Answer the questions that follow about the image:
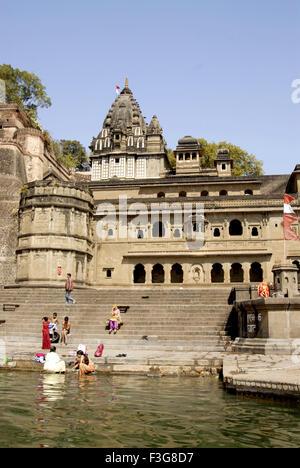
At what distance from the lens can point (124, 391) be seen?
10.9 metres

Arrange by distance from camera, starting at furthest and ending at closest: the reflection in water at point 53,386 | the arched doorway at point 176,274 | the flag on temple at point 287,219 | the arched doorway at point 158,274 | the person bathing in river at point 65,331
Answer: the arched doorway at point 158,274
the arched doorway at point 176,274
the flag on temple at point 287,219
the person bathing in river at point 65,331
the reflection in water at point 53,386

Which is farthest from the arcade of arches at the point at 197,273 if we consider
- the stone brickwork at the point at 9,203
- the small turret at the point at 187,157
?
the small turret at the point at 187,157

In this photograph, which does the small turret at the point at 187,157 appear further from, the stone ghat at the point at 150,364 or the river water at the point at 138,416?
the river water at the point at 138,416

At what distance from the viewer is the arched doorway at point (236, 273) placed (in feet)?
124

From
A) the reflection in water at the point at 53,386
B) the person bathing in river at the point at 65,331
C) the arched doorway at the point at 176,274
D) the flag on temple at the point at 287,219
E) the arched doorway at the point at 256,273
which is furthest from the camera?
the arched doorway at the point at 176,274

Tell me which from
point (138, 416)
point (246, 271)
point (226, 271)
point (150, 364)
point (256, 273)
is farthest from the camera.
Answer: point (256, 273)

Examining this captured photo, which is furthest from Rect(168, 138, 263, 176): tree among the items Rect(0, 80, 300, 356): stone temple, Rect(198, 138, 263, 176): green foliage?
Rect(0, 80, 300, 356): stone temple

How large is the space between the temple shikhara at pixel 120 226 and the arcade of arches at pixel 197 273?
8 cm

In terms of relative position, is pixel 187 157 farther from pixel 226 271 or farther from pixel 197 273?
pixel 226 271

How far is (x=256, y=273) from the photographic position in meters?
37.8

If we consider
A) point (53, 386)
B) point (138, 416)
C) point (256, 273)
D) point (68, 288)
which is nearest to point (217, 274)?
point (256, 273)

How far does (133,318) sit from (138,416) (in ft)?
41.1
